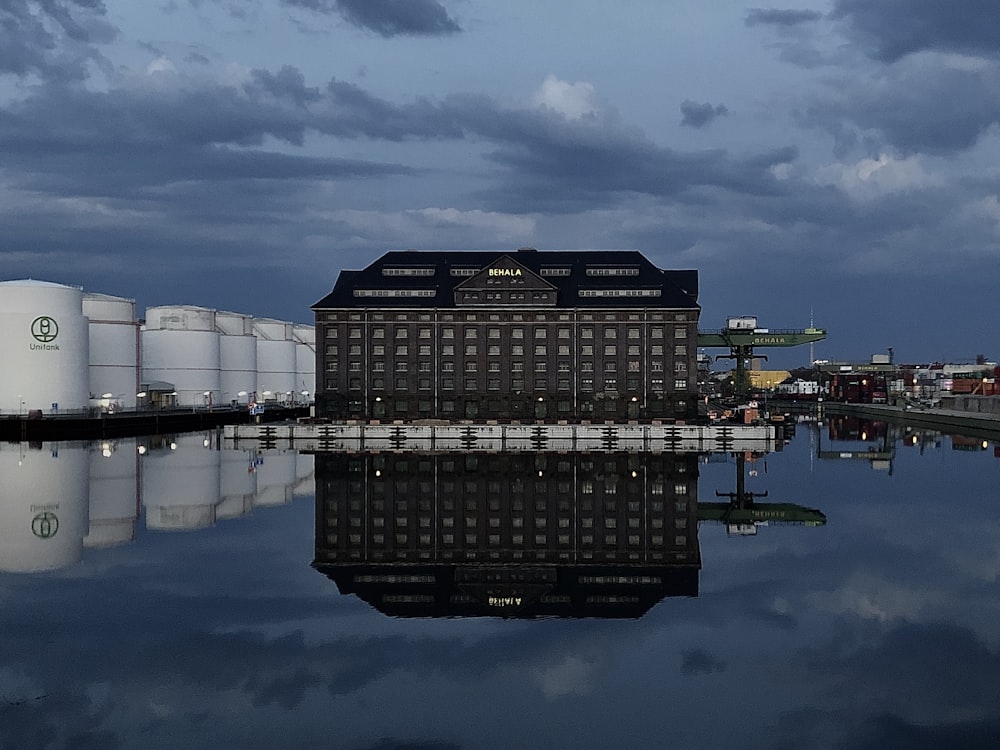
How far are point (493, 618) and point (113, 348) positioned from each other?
10426 cm

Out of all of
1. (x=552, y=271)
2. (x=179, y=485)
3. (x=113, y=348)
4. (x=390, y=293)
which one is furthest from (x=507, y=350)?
(x=179, y=485)

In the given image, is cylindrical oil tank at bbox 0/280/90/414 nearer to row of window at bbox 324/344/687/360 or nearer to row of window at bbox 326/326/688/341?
row of window at bbox 324/344/687/360

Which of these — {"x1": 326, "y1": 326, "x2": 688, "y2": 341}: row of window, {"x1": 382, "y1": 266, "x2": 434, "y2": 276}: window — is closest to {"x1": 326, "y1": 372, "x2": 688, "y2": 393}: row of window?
{"x1": 326, "y1": 326, "x2": 688, "y2": 341}: row of window

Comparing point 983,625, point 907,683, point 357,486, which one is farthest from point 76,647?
point 357,486

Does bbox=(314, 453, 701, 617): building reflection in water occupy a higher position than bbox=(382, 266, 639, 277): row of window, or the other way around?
bbox=(382, 266, 639, 277): row of window

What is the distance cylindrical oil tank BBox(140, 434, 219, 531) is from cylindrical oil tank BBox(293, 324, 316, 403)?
Result: 8728cm

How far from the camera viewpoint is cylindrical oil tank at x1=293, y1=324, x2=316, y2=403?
18825 centimetres

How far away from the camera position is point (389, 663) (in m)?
24.7

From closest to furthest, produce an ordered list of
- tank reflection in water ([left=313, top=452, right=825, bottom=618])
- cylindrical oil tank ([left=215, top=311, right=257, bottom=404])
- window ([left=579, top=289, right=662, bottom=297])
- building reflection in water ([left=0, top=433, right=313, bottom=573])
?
tank reflection in water ([left=313, top=452, right=825, bottom=618]), building reflection in water ([left=0, top=433, right=313, bottom=573]), window ([left=579, top=289, right=662, bottom=297]), cylindrical oil tank ([left=215, top=311, right=257, bottom=404])

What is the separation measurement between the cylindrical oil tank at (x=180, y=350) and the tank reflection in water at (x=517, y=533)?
68.5m

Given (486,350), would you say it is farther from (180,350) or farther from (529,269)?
(180,350)

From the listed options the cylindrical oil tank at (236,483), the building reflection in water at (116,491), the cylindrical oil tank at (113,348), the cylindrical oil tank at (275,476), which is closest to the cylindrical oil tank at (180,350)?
the cylindrical oil tank at (113,348)

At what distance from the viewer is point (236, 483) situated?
68.1m

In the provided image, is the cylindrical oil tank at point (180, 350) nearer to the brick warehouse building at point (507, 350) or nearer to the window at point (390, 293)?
the brick warehouse building at point (507, 350)
